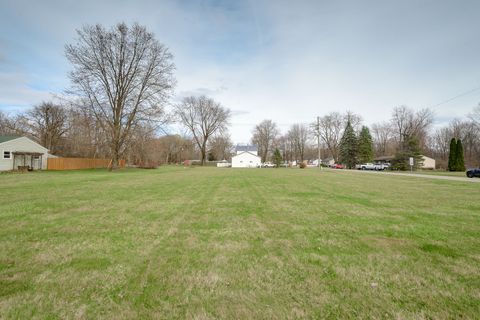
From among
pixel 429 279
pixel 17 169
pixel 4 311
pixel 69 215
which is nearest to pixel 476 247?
pixel 429 279

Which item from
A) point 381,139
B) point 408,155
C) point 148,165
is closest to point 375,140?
point 381,139

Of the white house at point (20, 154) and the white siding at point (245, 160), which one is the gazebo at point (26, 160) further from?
the white siding at point (245, 160)

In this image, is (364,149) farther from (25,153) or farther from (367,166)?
(25,153)

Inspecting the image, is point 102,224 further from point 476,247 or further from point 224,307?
point 476,247

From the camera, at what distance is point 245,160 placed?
71562mm

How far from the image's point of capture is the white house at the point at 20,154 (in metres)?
28.8

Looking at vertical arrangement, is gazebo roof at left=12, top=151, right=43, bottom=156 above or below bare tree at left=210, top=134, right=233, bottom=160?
below

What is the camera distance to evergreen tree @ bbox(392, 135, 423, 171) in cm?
4241

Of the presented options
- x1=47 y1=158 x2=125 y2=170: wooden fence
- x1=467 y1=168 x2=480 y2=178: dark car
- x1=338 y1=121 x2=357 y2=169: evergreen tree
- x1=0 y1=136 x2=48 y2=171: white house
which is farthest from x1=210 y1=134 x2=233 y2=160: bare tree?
x1=467 y1=168 x2=480 y2=178: dark car

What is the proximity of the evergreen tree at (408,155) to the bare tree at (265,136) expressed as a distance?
155 ft

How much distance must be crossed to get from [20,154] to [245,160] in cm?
5163

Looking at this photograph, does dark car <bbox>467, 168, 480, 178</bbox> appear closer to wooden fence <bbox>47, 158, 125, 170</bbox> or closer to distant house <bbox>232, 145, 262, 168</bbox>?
wooden fence <bbox>47, 158, 125, 170</bbox>

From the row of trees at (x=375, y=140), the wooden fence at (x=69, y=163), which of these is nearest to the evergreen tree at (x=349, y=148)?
the row of trees at (x=375, y=140)

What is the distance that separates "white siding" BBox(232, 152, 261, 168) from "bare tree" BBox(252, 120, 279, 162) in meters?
16.6
